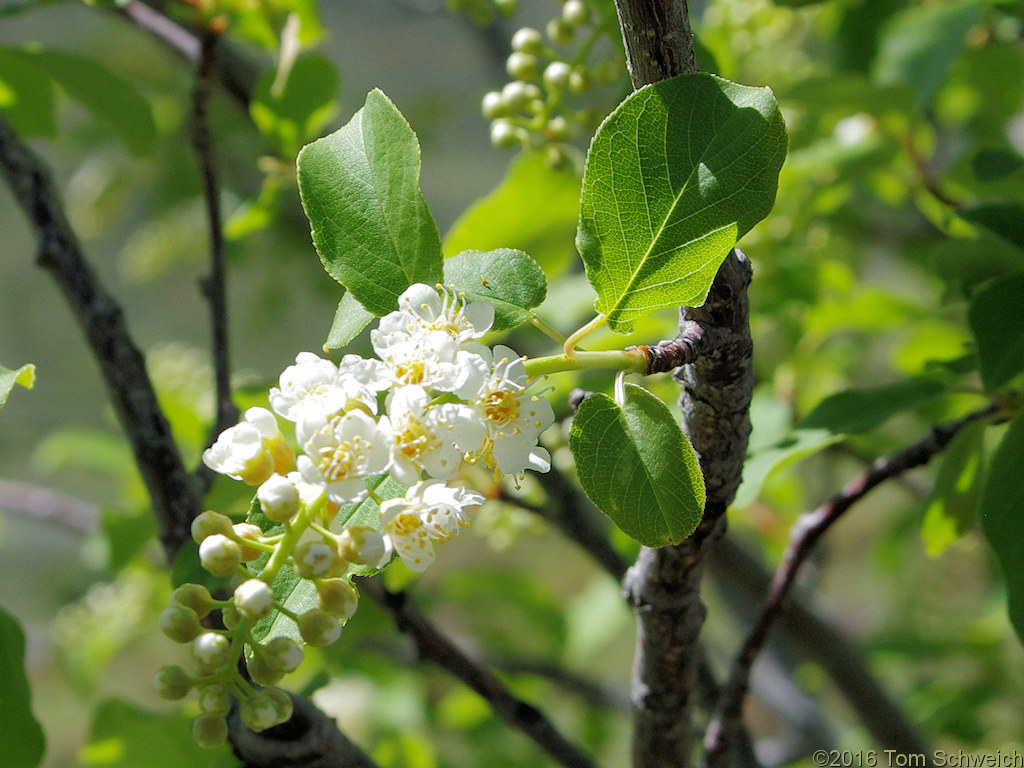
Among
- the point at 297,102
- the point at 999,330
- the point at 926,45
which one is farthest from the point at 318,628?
the point at 926,45

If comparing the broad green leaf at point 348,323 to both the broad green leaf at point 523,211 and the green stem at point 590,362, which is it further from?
the broad green leaf at point 523,211

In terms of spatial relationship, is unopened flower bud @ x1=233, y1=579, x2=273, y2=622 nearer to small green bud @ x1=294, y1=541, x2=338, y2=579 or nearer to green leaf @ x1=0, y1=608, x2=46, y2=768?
small green bud @ x1=294, y1=541, x2=338, y2=579

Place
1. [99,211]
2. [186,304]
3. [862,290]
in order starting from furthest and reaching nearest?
[186,304], [99,211], [862,290]

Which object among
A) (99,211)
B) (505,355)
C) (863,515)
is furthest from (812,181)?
(863,515)

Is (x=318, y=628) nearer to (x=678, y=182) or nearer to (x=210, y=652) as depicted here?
(x=210, y=652)

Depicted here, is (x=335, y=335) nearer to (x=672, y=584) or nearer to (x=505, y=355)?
(x=505, y=355)

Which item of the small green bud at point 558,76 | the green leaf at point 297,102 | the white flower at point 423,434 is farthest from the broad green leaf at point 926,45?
the white flower at point 423,434

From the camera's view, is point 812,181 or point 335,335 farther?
point 812,181
